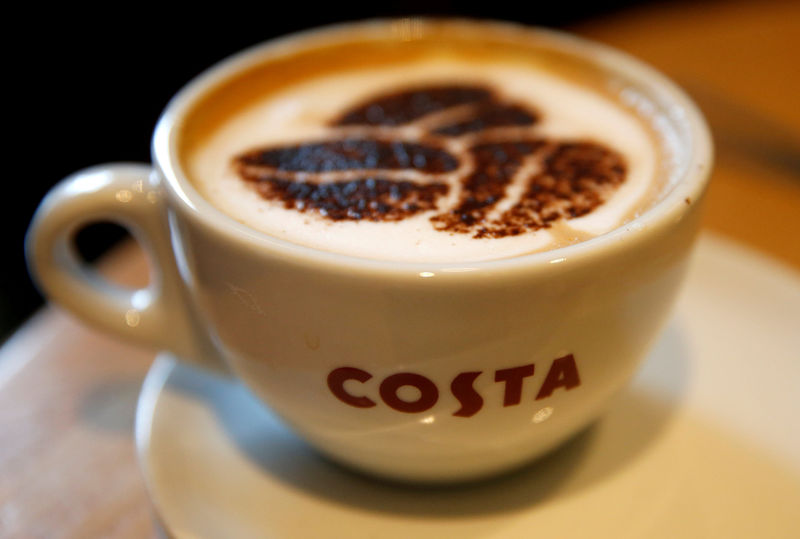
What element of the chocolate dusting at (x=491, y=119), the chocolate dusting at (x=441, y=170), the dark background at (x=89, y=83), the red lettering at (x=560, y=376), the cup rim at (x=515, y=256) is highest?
the cup rim at (x=515, y=256)

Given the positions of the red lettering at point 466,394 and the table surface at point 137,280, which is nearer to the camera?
the red lettering at point 466,394

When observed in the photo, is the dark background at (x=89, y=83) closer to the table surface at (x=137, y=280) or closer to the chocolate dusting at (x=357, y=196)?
the table surface at (x=137, y=280)

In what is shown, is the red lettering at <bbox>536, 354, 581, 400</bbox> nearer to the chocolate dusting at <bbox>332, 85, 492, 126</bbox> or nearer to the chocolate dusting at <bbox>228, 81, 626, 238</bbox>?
the chocolate dusting at <bbox>228, 81, 626, 238</bbox>

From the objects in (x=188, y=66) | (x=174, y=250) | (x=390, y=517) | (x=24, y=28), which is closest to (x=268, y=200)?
(x=174, y=250)

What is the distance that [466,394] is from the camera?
2.13ft

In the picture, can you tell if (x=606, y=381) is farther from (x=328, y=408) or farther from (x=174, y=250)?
(x=174, y=250)

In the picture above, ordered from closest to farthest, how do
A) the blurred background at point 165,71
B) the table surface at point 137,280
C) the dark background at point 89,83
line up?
the table surface at point 137,280 → the blurred background at point 165,71 → the dark background at point 89,83

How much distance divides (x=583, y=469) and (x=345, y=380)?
0.91 ft

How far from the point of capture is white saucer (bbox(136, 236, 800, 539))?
0.71m

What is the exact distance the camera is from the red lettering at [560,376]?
0.65 meters

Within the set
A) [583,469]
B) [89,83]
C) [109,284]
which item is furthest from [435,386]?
[89,83]

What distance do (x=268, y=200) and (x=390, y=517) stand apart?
336mm

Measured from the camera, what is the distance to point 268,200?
2.65 ft

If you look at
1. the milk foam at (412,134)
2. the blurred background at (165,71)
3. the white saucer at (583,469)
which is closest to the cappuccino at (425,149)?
the milk foam at (412,134)
